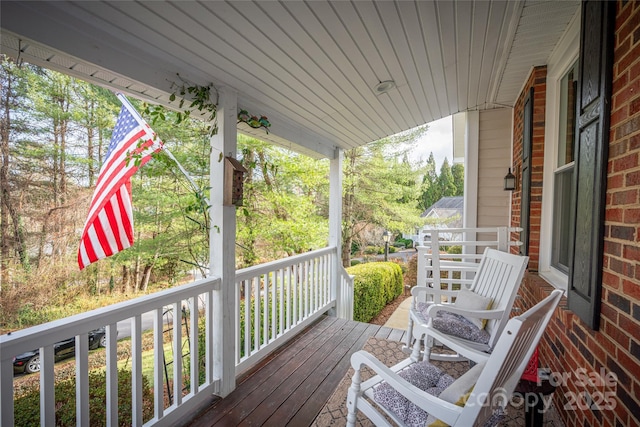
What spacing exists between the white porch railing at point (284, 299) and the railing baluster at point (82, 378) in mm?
1039

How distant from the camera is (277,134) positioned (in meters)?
2.94

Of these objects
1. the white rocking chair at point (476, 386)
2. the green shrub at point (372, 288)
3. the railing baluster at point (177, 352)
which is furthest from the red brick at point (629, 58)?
the green shrub at point (372, 288)

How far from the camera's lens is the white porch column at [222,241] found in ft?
6.97

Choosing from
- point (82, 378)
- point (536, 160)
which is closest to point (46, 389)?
point (82, 378)

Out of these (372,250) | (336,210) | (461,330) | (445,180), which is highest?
(445,180)

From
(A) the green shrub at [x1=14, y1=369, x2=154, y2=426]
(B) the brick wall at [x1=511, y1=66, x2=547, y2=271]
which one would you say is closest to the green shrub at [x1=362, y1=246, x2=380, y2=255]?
(B) the brick wall at [x1=511, y1=66, x2=547, y2=271]

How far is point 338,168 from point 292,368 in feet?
8.60

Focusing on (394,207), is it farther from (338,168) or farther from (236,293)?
(236,293)

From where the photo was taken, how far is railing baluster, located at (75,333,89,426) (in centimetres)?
139

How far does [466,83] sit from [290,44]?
194cm

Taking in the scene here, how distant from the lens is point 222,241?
2133mm

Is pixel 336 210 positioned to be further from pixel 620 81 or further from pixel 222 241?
pixel 620 81

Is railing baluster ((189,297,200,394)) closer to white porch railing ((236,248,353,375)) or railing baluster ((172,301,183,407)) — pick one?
railing baluster ((172,301,183,407))

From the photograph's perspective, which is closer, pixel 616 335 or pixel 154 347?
pixel 616 335
